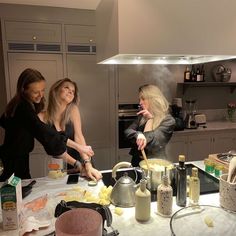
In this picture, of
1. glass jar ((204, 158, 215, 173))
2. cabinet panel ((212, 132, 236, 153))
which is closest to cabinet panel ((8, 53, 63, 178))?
glass jar ((204, 158, 215, 173))

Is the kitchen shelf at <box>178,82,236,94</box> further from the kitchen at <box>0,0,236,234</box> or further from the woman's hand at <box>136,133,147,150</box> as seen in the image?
the woman's hand at <box>136,133,147,150</box>

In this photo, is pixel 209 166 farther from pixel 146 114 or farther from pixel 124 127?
pixel 124 127

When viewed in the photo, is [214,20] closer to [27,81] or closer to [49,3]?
[27,81]

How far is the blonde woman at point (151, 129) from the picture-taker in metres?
2.08

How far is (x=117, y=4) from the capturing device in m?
0.96

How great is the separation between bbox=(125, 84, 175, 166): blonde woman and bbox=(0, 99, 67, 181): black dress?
2.23 ft

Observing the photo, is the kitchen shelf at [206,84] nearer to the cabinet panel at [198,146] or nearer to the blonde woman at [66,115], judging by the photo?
the cabinet panel at [198,146]

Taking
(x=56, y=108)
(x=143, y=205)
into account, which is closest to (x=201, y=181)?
(x=143, y=205)

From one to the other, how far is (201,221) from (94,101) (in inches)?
91.8

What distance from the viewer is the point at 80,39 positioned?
2955 millimetres

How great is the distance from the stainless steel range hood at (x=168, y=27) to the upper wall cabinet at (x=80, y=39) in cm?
185

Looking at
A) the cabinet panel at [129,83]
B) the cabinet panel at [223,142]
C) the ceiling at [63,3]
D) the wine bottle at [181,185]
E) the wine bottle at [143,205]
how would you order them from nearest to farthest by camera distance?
1. the wine bottle at [143,205]
2. the wine bottle at [181,185]
3. the ceiling at [63,3]
4. the cabinet panel at [129,83]
5. the cabinet panel at [223,142]

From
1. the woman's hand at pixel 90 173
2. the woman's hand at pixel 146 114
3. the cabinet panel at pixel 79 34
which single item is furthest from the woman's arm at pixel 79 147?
the cabinet panel at pixel 79 34

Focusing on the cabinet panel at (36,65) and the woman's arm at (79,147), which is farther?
the cabinet panel at (36,65)
